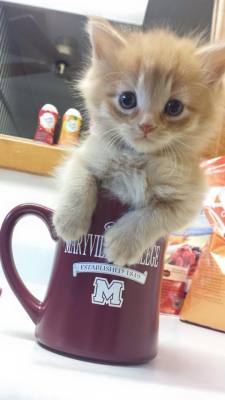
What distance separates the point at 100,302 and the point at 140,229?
0.08 meters

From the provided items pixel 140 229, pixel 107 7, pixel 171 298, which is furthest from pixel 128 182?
pixel 107 7

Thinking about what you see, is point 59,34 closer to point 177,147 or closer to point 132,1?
point 132,1

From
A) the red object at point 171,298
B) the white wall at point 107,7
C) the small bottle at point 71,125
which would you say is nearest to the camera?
the red object at point 171,298

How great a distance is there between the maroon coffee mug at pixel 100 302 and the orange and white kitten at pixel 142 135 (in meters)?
0.01

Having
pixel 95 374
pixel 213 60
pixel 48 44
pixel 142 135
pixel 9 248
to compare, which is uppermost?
pixel 48 44

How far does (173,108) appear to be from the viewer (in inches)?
20.7

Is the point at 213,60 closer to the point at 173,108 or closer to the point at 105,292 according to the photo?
the point at 173,108

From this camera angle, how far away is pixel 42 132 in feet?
3.84

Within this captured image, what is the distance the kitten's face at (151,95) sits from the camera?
517 mm

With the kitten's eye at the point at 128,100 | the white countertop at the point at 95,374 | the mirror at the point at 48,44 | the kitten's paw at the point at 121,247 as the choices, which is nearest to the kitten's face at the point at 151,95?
the kitten's eye at the point at 128,100

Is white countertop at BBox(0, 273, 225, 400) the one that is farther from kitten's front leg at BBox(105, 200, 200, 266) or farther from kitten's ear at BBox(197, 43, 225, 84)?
kitten's ear at BBox(197, 43, 225, 84)

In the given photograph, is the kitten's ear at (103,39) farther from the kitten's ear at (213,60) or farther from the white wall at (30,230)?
the white wall at (30,230)

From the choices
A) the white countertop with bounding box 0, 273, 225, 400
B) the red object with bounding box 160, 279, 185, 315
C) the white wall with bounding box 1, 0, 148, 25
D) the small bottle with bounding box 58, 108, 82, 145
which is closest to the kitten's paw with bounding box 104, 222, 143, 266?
the white countertop with bounding box 0, 273, 225, 400

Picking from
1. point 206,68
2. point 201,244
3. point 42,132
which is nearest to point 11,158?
point 42,132
